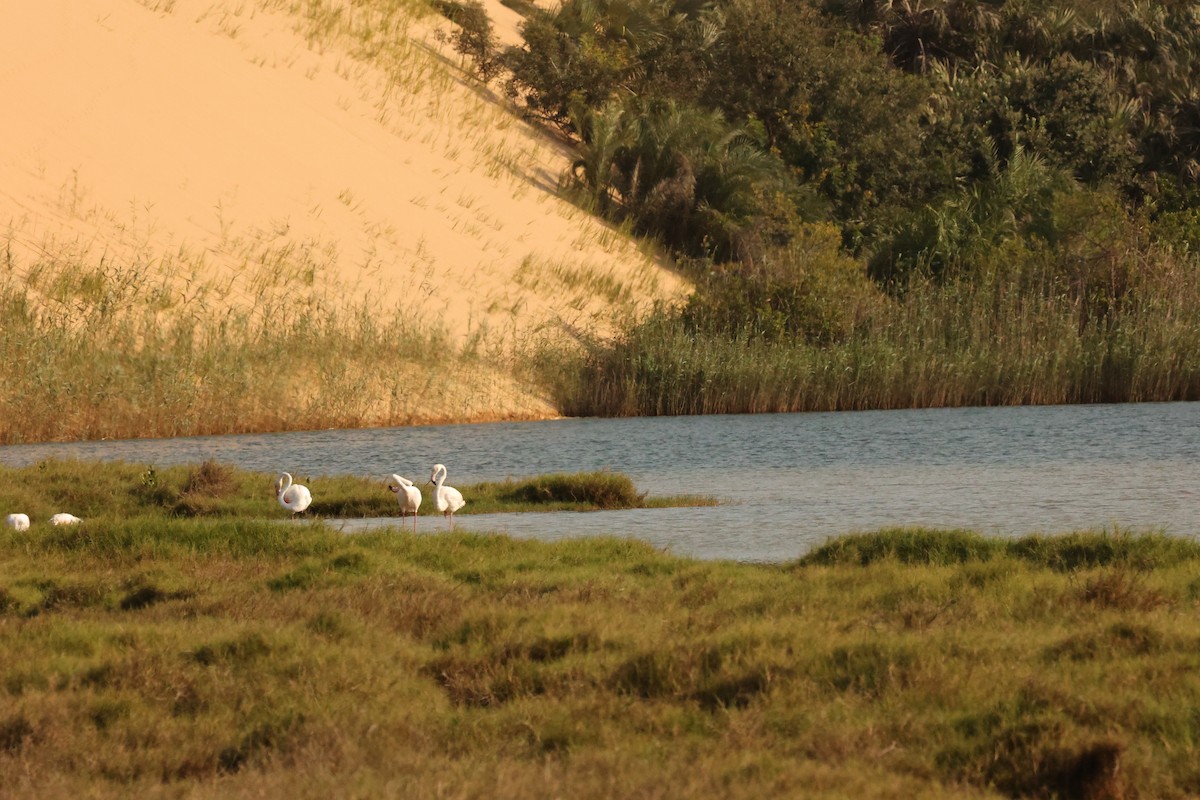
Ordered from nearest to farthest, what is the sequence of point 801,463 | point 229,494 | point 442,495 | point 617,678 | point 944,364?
point 617,678 → point 442,495 → point 229,494 → point 801,463 → point 944,364

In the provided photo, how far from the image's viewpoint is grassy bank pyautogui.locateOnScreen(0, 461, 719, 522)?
46.5ft

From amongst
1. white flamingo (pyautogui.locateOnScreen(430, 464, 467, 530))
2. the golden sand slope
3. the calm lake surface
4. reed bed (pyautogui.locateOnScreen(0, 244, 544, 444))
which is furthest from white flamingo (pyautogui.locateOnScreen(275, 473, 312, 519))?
the golden sand slope

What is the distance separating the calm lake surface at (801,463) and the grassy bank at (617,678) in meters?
2.56

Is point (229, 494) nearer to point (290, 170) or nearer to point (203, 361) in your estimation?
point (203, 361)

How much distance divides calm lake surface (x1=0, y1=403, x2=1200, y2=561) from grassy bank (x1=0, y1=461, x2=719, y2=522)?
544mm

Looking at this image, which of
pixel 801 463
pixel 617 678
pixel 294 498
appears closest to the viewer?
pixel 617 678

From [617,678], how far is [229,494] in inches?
345

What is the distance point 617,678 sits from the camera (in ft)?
23.3

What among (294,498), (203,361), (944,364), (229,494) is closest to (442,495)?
(294,498)

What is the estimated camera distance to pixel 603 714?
6.57 meters

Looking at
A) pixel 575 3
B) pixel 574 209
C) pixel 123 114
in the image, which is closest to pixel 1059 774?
pixel 123 114

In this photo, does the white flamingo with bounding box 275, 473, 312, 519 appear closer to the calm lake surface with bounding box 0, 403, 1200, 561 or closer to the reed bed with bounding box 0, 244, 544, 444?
the calm lake surface with bounding box 0, 403, 1200, 561

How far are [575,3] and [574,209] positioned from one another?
38.2 ft

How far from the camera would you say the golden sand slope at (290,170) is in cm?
3428
